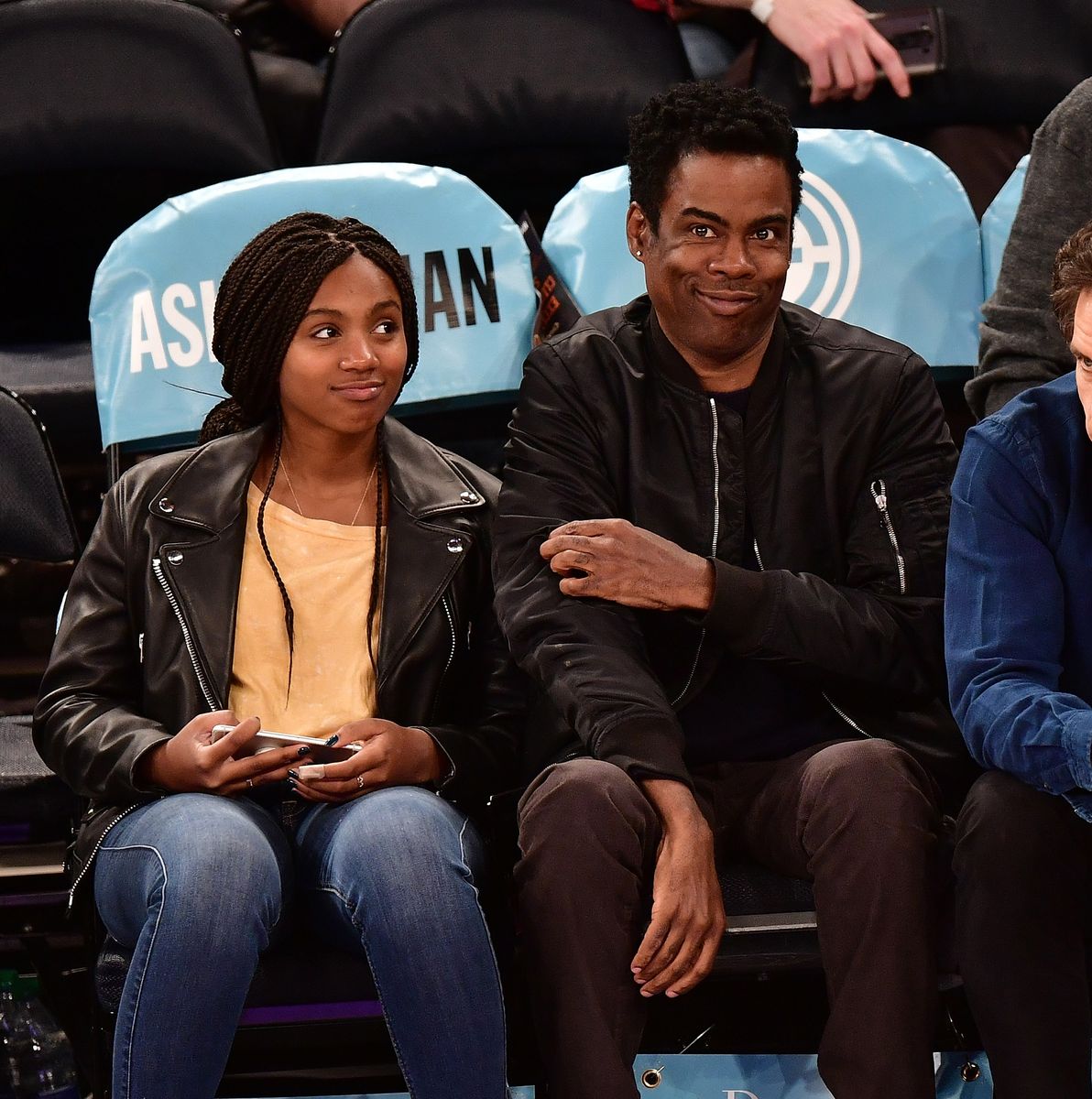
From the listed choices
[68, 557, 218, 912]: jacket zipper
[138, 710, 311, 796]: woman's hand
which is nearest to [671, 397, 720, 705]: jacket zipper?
[138, 710, 311, 796]: woman's hand

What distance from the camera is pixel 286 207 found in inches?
104

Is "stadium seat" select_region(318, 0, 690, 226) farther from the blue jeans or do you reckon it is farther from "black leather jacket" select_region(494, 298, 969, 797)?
the blue jeans

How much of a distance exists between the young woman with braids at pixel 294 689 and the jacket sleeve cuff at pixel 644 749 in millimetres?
206

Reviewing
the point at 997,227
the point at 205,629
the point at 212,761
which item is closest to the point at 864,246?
the point at 997,227

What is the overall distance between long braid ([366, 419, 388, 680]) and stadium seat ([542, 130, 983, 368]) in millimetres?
556

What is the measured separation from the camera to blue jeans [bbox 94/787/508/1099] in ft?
5.56

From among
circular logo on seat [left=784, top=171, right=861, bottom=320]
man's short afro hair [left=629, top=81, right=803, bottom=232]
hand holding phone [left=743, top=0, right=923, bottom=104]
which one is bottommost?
circular logo on seat [left=784, top=171, right=861, bottom=320]

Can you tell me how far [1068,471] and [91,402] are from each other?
1.70 metres

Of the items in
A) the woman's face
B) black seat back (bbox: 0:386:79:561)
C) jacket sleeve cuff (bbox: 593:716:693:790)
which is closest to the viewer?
jacket sleeve cuff (bbox: 593:716:693:790)

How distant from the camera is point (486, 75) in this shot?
2947 millimetres

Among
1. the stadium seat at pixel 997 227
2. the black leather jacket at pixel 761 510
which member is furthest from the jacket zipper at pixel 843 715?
the stadium seat at pixel 997 227

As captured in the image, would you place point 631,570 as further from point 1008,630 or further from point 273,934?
point 273,934

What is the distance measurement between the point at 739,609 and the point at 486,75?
1406mm

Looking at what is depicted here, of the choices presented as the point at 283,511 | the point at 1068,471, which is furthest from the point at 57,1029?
the point at 1068,471
